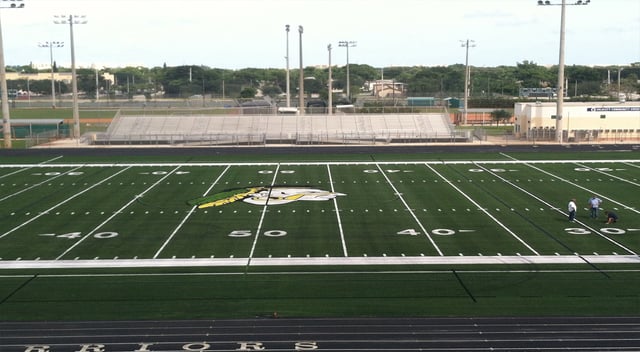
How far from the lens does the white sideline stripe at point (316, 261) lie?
75.7ft

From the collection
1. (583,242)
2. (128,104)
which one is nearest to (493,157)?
(583,242)

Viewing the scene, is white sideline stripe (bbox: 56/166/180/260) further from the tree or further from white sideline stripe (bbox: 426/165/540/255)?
the tree

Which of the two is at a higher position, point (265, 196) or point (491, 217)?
point (265, 196)

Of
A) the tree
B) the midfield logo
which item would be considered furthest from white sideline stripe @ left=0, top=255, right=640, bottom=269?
the tree

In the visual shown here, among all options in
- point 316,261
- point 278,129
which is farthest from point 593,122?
point 316,261

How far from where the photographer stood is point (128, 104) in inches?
4186

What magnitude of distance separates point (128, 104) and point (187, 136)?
45.5 metres

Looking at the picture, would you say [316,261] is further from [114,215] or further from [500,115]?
[500,115]

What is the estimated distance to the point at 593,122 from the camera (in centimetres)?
6366

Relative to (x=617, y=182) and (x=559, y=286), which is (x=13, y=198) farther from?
(x=617, y=182)

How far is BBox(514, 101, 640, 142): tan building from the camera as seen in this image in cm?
6294

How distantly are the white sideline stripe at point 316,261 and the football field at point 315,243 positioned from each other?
0.07m

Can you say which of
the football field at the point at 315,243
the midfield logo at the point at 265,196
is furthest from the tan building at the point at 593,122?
the midfield logo at the point at 265,196

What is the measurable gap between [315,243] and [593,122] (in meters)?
45.9
